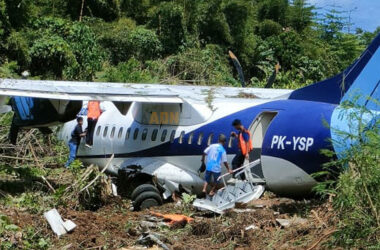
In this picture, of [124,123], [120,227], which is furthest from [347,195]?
[124,123]

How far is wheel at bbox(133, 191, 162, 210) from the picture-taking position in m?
12.5

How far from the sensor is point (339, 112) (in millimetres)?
10438

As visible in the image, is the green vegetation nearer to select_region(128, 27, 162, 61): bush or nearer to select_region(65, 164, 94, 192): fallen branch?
select_region(65, 164, 94, 192): fallen branch

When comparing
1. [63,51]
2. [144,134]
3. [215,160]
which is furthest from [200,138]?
[63,51]

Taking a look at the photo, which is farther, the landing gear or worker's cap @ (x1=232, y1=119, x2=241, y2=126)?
the landing gear

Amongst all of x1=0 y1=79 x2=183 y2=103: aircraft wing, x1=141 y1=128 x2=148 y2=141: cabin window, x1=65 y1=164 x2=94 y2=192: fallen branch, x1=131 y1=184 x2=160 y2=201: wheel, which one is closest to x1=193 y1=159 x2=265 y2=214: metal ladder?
x1=131 y1=184 x2=160 y2=201: wheel

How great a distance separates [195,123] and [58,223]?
4.31 metres

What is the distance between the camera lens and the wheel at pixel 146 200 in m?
12.5

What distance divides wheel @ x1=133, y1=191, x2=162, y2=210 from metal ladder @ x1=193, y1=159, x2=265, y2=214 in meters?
1.30

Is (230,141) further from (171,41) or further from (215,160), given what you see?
(171,41)

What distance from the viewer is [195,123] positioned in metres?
13.3

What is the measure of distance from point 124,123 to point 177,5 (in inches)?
613

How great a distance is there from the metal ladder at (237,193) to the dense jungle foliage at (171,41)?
9.95 meters

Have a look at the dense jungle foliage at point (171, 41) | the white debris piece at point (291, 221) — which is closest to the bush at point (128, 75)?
the dense jungle foliage at point (171, 41)
